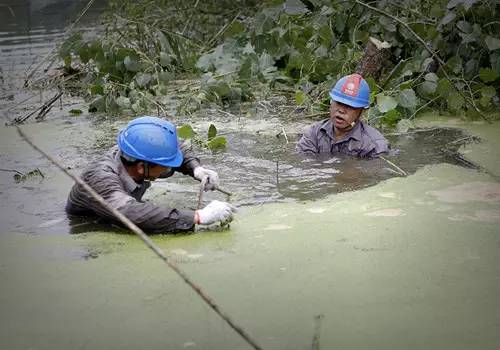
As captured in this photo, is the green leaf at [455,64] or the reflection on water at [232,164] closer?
the reflection on water at [232,164]

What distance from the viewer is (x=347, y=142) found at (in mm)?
6336

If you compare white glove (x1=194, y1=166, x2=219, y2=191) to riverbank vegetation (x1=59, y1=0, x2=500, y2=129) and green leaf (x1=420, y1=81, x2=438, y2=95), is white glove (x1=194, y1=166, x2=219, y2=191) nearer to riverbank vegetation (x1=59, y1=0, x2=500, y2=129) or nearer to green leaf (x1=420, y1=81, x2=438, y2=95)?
riverbank vegetation (x1=59, y1=0, x2=500, y2=129)

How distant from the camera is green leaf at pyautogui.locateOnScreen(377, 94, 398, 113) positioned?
7.23 meters

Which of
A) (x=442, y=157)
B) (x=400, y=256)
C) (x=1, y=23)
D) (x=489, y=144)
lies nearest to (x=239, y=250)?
(x=400, y=256)

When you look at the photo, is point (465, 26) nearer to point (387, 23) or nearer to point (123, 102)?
point (387, 23)

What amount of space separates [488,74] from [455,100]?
497 mm

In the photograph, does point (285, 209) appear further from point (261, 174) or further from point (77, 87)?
point (77, 87)

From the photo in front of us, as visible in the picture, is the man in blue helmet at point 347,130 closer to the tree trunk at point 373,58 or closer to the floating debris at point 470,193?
the floating debris at point 470,193

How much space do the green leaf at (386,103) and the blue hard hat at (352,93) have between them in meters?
1.07

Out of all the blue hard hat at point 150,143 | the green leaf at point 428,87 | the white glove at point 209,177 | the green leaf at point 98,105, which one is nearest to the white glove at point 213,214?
the blue hard hat at point 150,143

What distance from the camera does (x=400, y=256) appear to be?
374cm

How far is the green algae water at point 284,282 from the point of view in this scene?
296 centimetres

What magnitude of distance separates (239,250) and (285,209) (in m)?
0.96

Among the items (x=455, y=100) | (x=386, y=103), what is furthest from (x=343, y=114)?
(x=455, y=100)
